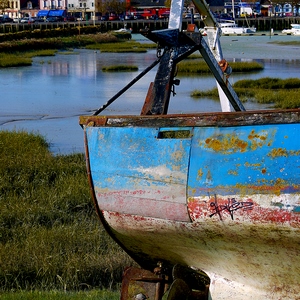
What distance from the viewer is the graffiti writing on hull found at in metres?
4.17

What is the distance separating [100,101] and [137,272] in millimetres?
16110

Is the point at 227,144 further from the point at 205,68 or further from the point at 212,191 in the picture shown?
the point at 205,68

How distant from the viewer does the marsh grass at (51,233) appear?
577 centimetres

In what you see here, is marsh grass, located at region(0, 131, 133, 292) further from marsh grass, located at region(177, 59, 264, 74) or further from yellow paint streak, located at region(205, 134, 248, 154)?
marsh grass, located at region(177, 59, 264, 74)

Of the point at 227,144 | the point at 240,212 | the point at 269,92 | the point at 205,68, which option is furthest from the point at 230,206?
the point at 205,68

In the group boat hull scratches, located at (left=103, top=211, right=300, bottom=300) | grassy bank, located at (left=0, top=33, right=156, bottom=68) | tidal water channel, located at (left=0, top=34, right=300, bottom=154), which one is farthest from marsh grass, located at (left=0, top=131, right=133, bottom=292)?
grassy bank, located at (left=0, top=33, right=156, bottom=68)

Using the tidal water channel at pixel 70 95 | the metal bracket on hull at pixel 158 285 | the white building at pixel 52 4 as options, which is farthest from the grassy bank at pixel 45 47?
the white building at pixel 52 4

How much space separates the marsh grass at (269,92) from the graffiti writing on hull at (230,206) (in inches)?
526

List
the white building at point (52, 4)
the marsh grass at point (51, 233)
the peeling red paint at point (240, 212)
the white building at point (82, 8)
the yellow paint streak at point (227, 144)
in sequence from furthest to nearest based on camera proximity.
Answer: the white building at point (52, 4) < the white building at point (82, 8) < the marsh grass at point (51, 233) < the yellow paint streak at point (227, 144) < the peeling red paint at point (240, 212)

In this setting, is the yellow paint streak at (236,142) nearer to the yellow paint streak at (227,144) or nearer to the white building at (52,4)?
the yellow paint streak at (227,144)

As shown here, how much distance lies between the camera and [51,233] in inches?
263

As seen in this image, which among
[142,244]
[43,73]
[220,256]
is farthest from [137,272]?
[43,73]

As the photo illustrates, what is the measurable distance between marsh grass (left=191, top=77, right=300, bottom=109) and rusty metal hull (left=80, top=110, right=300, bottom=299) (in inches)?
516

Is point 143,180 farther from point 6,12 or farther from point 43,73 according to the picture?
point 6,12
